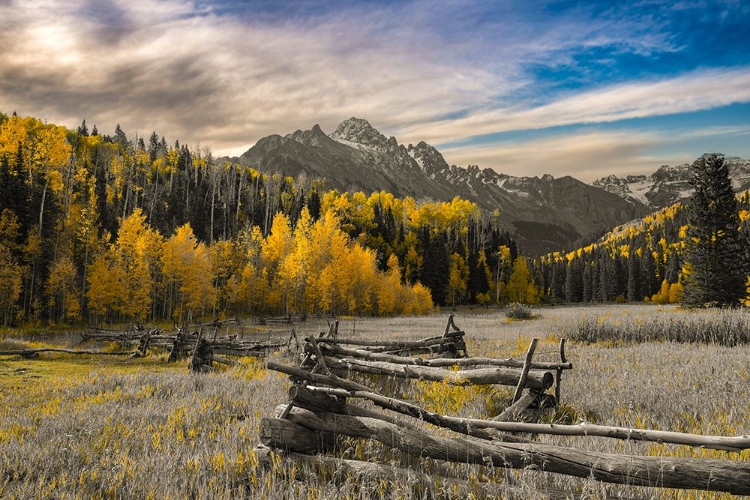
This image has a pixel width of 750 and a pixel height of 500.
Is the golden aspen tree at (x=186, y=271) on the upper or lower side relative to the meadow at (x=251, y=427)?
upper

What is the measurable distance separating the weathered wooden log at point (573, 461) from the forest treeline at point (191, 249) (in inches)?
1479

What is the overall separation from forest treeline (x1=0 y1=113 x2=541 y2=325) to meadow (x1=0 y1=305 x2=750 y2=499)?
1145 inches

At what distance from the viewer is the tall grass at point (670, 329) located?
16859mm

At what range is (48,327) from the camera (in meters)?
35.3

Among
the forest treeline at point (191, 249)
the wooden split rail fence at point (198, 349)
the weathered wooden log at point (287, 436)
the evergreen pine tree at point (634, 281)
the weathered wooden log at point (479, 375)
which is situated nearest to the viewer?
the weathered wooden log at point (287, 436)

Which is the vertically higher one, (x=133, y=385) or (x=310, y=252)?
(x=310, y=252)

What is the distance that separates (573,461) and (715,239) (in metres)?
41.7

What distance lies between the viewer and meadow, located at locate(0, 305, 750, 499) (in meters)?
4.38

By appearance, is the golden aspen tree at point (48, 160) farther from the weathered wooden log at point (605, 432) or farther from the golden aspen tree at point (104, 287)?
the weathered wooden log at point (605, 432)

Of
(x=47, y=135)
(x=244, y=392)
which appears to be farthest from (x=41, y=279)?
(x=244, y=392)

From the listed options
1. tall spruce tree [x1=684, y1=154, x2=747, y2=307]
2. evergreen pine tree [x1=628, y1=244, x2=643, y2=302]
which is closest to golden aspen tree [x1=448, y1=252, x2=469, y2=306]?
tall spruce tree [x1=684, y1=154, x2=747, y2=307]

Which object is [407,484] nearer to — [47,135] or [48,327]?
[48,327]

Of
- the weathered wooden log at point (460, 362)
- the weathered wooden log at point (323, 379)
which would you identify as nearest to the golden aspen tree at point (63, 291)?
the weathered wooden log at point (460, 362)

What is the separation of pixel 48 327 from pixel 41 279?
501cm
